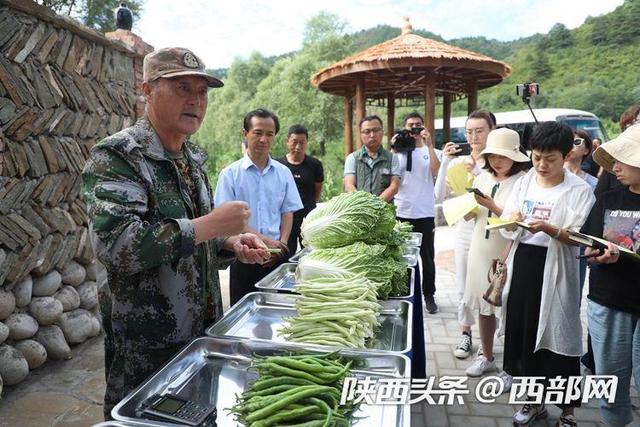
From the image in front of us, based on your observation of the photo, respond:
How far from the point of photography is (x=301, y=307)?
6.38 feet

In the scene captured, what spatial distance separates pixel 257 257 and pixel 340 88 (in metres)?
10.6

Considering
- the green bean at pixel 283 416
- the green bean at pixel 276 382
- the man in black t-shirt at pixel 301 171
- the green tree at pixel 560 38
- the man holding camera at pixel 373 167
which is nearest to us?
the green bean at pixel 283 416

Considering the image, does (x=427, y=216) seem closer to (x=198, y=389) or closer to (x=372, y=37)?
(x=198, y=389)

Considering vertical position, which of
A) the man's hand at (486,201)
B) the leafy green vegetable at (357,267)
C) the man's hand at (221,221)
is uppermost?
the man's hand at (221,221)

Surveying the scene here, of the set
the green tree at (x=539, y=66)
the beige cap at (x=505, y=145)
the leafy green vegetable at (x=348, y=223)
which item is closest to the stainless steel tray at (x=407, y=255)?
the leafy green vegetable at (x=348, y=223)

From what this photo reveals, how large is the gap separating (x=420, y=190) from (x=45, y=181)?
3.65m

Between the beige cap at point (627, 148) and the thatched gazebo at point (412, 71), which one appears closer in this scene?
the beige cap at point (627, 148)

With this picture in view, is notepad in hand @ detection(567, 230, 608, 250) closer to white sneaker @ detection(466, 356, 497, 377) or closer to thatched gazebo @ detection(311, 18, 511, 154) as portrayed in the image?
white sneaker @ detection(466, 356, 497, 377)

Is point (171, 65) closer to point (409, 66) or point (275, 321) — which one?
point (275, 321)

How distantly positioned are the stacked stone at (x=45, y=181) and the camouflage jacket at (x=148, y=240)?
69.4 inches

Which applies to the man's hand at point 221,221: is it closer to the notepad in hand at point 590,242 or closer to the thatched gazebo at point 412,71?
the notepad in hand at point 590,242

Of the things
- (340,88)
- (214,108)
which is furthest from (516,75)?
(340,88)

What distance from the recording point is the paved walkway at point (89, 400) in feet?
9.97

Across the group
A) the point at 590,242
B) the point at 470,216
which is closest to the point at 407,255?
the point at 470,216
